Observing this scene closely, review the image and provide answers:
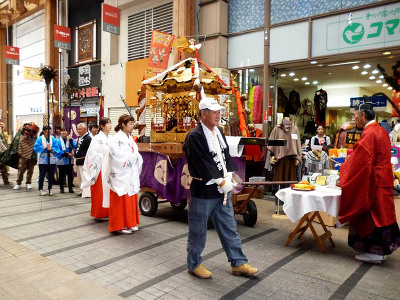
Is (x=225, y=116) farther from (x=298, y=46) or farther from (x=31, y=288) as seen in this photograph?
(x=31, y=288)

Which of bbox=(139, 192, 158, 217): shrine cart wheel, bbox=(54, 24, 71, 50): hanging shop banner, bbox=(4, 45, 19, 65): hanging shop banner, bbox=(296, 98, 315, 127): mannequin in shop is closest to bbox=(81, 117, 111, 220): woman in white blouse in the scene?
bbox=(139, 192, 158, 217): shrine cart wheel

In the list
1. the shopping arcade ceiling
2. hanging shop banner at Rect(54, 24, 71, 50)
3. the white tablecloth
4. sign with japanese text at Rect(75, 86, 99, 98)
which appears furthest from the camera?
the shopping arcade ceiling

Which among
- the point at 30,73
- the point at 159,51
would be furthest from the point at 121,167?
the point at 30,73

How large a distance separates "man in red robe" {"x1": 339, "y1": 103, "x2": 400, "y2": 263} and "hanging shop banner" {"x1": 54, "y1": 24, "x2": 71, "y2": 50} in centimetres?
1349

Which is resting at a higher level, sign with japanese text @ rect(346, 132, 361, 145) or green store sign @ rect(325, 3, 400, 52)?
green store sign @ rect(325, 3, 400, 52)

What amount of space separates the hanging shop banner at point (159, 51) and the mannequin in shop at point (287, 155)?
4064mm

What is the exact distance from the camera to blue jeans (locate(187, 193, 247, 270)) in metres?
3.64

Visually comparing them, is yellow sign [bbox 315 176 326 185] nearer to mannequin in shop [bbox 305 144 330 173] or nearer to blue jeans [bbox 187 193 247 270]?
mannequin in shop [bbox 305 144 330 173]

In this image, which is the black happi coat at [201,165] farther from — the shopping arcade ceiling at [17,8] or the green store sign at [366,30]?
the shopping arcade ceiling at [17,8]

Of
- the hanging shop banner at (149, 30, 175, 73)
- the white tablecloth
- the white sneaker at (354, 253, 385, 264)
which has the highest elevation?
the hanging shop banner at (149, 30, 175, 73)

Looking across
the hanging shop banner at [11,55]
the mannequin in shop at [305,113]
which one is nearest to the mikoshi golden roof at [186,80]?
the mannequin in shop at [305,113]

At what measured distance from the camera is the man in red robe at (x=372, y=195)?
13.6 feet

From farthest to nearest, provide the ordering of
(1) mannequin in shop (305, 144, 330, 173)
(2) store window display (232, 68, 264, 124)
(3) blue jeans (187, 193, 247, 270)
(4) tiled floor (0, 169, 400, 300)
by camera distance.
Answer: (2) store window display (232, 68, 264, 124)
(1) mannequin in shop (305, 144, 330, 173)
(3) blue jeans (187, 193, 247, 270)
(4) tiled floor (0, 169, 400, 300)

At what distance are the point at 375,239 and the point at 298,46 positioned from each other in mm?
6068
